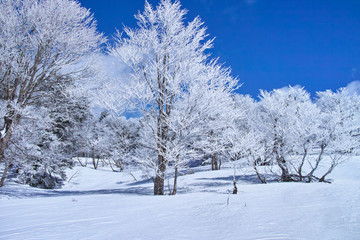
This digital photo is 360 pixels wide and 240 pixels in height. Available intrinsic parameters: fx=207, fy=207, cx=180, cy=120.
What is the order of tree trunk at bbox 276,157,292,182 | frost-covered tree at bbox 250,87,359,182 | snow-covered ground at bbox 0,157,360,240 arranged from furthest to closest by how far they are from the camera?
tree trunk at bbox 276,157,292,182
frost-covered tree at bbox 250,87,359,182
snow-covered ground at bbox 0,157,360,240

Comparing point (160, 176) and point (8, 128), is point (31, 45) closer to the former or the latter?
point (8, 128)

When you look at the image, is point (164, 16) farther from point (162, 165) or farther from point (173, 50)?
point (162, 165)

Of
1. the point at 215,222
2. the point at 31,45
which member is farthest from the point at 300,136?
the point at 31,45

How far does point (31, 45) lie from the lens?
23.5 ft

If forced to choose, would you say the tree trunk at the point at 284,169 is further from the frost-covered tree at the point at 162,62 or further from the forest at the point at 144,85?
the frost-covered tree at the point at 162,62

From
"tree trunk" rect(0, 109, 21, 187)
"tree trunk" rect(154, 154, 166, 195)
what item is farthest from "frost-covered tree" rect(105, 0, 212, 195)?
"tree trunk" rect(0, 109, 21, 187)

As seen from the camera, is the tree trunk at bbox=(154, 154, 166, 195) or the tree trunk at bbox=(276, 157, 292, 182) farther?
the tree trunk at bbox=(276, 157, 292, 182)

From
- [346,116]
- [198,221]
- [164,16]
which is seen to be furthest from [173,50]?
[346,116]

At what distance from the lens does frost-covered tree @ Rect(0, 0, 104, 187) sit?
6.84 metres

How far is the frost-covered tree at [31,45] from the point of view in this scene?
6836mm

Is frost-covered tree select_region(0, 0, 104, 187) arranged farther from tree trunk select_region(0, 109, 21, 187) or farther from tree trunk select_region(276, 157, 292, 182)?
tree trunk select_region(276, 157, 292, 182)

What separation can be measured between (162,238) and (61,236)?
124cm

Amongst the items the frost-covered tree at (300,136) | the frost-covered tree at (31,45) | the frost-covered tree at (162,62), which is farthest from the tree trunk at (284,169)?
the frost-covered tree at (31,45)

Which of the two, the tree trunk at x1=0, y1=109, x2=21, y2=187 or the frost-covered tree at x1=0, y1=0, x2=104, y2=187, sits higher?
the frost-covered tree at x1=0, y1=0, x2=104, y2=187
